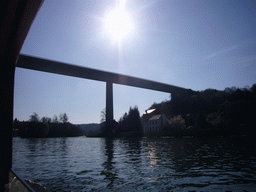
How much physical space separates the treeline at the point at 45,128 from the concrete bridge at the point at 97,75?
107 ft

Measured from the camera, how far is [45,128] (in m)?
77.9

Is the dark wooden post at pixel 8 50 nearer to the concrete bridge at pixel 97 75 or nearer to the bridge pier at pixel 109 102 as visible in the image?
the concrete bridge at pixel 97 75

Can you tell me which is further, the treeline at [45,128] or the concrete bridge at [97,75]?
the treeline at [45,128]

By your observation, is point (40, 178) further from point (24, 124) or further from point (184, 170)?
point (24, 124)

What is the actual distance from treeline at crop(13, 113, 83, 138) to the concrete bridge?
32683 millimetres

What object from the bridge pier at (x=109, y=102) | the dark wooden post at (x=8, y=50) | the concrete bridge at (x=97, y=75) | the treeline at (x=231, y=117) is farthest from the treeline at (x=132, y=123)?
the dark wooden post at (x=8, y=50)

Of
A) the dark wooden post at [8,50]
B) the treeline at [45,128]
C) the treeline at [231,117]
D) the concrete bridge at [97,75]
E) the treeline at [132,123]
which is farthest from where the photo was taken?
the treeline at [45,128]

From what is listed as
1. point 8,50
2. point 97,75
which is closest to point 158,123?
point 97,75

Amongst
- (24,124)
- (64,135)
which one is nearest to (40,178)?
(64,135)

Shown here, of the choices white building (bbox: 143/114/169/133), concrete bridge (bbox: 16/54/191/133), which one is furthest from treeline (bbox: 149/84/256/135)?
concrete bridge (bbox: 16/54/191/133)

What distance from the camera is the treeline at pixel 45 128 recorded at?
76.2 metres

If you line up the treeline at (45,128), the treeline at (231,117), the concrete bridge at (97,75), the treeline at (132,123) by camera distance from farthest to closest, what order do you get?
the treeline at (45,128), the treeline at (132,123), the concrete bridge at (97,75), the treeline at (231,117)

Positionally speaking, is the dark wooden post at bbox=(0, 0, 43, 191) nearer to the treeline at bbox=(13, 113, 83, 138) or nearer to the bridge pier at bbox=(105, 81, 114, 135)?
the bridge pier at bbox=(105, 81, 114, 135)

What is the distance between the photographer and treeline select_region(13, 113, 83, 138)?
76.2 metres
